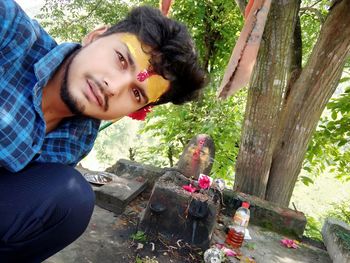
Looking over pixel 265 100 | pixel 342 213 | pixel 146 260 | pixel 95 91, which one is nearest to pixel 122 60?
pixel 95 91

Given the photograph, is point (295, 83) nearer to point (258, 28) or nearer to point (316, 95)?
point (316, 95)

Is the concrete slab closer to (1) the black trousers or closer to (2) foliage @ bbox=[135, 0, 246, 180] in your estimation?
(1) the black trousers

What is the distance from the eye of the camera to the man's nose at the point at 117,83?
1755 millimetres

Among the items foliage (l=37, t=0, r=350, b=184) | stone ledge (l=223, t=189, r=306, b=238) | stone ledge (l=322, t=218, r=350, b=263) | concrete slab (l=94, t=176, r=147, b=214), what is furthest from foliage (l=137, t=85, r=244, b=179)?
stone ledge (l=322, t=218, r=350, b=263)

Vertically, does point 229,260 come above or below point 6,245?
below

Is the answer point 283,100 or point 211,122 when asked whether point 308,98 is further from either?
point 211,122

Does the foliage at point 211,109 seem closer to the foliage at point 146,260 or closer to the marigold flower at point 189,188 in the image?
the marigold flower at point 189,188

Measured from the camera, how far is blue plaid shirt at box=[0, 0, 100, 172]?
156 cm

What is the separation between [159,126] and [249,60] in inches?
187

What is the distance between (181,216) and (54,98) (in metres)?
1.81

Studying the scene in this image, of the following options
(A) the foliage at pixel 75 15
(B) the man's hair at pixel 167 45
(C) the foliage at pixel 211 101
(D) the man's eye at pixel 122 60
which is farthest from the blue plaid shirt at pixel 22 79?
(A) the foliage at pixel 75 15

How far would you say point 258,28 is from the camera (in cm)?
292

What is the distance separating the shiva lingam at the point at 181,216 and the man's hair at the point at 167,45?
4.20 ft

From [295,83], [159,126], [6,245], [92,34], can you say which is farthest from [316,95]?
[159,126]
